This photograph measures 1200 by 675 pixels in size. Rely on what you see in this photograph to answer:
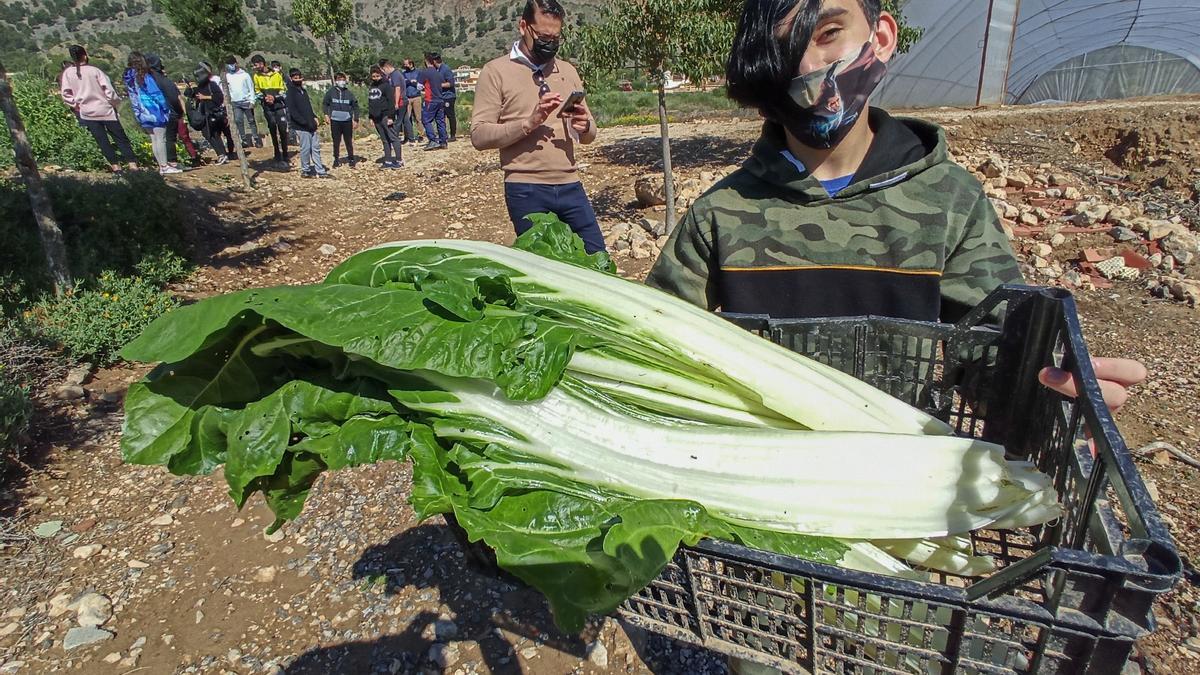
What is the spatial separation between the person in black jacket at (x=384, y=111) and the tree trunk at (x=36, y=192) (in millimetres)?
8624

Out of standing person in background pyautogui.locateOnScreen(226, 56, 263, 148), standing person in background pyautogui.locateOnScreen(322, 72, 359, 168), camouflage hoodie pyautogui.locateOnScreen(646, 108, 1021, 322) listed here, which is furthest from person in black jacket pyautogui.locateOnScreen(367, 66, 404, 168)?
camouflage hoodie pyautogui.locateOnScreen(646, 108, 1021, 322)

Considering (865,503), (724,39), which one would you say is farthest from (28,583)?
(724,39)

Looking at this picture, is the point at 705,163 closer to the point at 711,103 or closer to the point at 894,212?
the point at 894,212

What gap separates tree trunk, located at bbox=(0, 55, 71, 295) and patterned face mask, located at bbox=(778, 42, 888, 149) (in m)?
7.90

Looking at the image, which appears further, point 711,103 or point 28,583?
point 711,103

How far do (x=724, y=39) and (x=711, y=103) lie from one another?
78.3 ft

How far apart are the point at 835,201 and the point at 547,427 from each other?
4.57 ft

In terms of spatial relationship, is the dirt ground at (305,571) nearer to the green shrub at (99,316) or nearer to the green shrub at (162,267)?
the green shrub at (99,316)

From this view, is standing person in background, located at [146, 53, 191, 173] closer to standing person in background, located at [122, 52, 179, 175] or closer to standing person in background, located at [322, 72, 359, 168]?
standing person in background, located at [122, 52, 179, 175]

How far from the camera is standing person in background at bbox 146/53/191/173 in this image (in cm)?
1334

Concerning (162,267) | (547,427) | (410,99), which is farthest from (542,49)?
(410,99)

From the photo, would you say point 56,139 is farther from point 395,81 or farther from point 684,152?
point 684,152

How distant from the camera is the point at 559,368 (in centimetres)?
174

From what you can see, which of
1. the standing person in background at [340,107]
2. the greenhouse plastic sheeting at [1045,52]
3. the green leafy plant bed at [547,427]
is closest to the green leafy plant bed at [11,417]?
the green leafy plant bed at [547,427]
